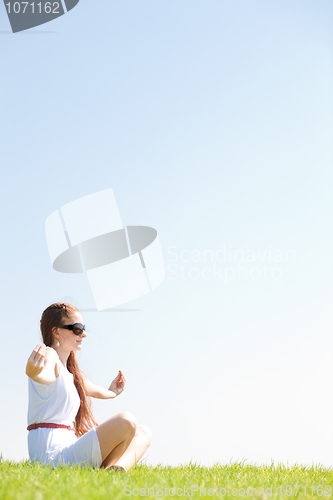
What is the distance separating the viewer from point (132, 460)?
4.97m

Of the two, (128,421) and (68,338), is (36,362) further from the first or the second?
(128,421)

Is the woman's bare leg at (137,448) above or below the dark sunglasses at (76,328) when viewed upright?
below

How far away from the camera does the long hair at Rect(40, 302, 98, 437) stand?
5.66 meters

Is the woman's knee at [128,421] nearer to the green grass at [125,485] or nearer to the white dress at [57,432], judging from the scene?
the white dress at [57,432]

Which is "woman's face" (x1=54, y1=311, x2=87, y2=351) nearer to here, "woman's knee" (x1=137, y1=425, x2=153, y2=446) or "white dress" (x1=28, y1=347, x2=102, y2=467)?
"white dress" (x1=28, y1=347, x2=102, y2=467)

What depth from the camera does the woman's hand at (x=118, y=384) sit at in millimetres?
6355

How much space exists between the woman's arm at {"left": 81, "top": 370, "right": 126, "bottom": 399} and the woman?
1.06ft

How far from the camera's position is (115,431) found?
4.75 metres

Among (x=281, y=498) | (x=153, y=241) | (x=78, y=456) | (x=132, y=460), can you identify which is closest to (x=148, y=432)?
(x=132, y=460)

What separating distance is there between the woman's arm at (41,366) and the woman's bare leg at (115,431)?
2.37ft

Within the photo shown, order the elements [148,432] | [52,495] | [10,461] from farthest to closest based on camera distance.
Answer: [10,461] < [148,432] < [52,495]

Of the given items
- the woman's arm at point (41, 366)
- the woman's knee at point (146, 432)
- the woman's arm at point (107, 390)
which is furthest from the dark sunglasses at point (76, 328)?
the woman's knee at point (146, 432)

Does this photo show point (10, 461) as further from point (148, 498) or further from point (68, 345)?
point (148, 498)

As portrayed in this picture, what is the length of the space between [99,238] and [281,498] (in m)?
6.14
